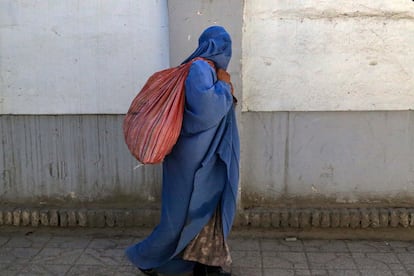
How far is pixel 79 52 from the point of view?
4188 millimetres

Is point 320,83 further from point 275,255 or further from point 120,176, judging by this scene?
point 120,176

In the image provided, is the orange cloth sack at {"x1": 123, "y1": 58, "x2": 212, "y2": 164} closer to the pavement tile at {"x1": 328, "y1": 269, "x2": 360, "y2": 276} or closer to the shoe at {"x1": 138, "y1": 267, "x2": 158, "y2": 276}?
the shoe at {"x1": 138, "y1": 267, "x2": 158, "y2": 276}

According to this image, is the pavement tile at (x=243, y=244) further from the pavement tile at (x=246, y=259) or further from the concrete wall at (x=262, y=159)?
the concrete wall at (x=262, y=159)

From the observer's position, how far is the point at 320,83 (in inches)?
163

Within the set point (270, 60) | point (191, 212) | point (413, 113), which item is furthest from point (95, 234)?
point (413, 113)

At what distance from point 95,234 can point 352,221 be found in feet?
6.66

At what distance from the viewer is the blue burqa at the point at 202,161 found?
2.99 meters

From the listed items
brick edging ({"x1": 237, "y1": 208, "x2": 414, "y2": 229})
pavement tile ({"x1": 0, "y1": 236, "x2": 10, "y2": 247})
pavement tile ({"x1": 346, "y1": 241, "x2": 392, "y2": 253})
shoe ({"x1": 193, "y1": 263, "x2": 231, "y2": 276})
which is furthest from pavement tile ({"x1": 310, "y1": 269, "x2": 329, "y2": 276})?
pavement tile ({"x1": 0, "y1": 236, "x2": 10, "y2": 247})

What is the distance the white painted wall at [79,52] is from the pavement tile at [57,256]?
1091 millimetres

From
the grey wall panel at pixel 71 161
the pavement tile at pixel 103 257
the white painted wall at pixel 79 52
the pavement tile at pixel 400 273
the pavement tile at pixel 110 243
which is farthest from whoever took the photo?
the grey wall panel at pixel 71 161

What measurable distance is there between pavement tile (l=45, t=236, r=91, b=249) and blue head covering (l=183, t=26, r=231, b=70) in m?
1.81

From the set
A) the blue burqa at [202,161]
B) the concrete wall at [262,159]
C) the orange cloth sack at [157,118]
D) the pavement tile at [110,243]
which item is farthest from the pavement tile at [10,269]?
the orange cloth sack at [157,118]

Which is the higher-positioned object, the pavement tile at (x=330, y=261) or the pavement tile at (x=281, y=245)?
the pavement tile at (x=281, y=245)

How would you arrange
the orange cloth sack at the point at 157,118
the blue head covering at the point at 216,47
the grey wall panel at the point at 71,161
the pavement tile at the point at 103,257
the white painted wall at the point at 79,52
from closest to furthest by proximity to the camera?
the orange cloth sack at the point at 157,118, the blue head covering at the point at 216,47, the pavement tile at the point at 103,257, the white painted wall at the point at 79,52, the grey wall panel at the point at 71,161
